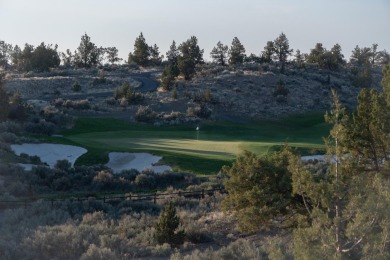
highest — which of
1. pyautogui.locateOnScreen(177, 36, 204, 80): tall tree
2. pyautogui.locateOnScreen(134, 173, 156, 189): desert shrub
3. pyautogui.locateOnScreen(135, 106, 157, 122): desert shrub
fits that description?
pyautogui.locateOnScreen(177, 36, 204, 80): tall tree

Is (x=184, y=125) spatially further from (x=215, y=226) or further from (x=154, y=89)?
(x=215, y=226)

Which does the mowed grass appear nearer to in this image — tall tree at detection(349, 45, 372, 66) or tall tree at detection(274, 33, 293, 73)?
tall tree at detection(274, 33, 293, 73)

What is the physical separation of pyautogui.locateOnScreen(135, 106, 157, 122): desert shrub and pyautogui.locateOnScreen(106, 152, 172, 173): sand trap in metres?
24.7

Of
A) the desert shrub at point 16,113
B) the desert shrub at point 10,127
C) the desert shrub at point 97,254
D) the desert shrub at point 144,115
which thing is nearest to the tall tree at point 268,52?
the desert shrub at point 144,115

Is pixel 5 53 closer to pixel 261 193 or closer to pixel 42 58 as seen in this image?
pixel 42 58

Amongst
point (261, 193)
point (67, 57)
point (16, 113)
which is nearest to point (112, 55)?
point (67, 57)

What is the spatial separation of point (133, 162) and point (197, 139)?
1355cm

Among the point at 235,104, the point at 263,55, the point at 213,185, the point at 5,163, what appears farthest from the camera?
the point at 263,55

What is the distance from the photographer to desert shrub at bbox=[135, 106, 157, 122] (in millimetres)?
64375

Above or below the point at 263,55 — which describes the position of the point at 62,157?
below

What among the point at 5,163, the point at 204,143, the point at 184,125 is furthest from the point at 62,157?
the point at 184,125

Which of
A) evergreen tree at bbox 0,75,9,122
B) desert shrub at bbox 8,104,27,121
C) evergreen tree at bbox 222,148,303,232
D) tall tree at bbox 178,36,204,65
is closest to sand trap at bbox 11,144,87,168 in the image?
evergreen tree at bbox 0,75,9,122

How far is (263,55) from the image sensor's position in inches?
4090

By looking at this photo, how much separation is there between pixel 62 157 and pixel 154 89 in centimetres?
4461
